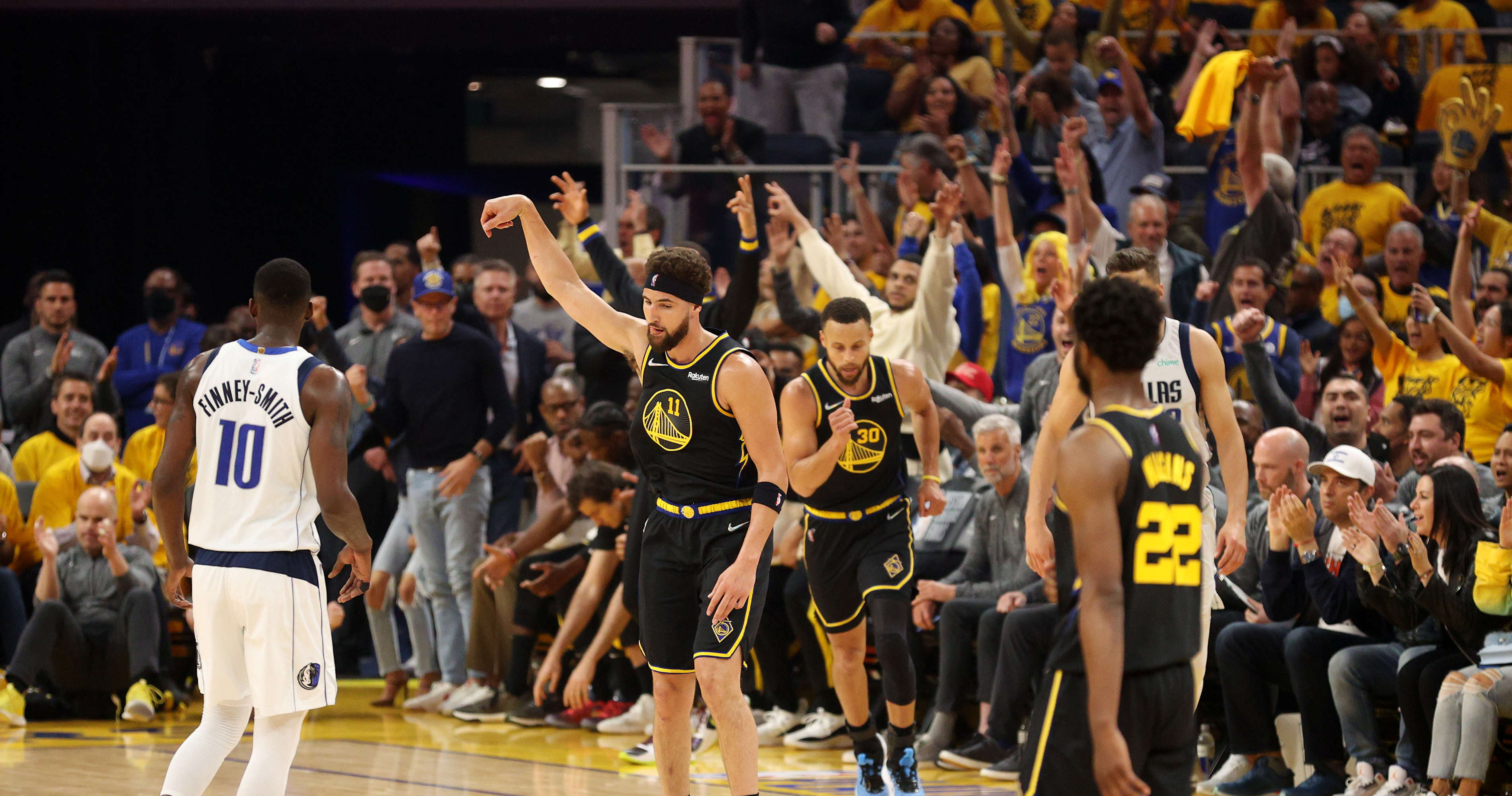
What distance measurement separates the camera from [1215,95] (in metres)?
10.4

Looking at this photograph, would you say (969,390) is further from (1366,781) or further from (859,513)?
(1366,781)

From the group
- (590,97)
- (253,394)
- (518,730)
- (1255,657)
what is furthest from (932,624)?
(590,97)

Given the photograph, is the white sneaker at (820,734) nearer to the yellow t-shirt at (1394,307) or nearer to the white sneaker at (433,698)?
the white sneaker at (433,698)

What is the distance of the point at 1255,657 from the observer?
7152mm

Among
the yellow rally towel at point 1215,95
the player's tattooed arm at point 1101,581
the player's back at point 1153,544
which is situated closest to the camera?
the player's tattooed arm at point 1101,581

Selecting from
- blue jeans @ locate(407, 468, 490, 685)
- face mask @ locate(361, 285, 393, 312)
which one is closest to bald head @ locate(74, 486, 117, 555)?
blue jeans @ locate(407, 468, 490, 685)

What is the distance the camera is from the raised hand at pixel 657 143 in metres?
11.5

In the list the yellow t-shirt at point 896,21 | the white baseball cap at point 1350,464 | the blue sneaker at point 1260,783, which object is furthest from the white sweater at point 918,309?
the yellow t-shirt at point 896,21

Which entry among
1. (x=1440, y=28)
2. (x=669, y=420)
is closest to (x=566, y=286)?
(x=669, y=420)

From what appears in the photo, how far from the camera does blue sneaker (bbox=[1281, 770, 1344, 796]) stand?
6.90 meters

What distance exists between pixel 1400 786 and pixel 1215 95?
523 cm

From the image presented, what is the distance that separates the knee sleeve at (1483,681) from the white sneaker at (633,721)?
4.12 meters

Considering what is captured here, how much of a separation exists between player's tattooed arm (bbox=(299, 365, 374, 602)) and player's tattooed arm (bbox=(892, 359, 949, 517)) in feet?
8.66

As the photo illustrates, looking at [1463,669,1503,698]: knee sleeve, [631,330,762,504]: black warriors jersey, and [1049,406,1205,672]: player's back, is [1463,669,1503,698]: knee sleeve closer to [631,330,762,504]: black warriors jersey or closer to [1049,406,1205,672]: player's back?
[631,330,762,504]: black warriors jersey
